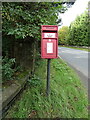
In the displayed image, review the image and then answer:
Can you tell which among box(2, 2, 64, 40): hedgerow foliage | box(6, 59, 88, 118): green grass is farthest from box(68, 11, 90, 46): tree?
box(6, 59, 88, 118): green grass

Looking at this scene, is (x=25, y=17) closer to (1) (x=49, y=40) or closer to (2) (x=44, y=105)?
(1) (x=49, y=40)

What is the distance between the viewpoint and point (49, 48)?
223 centimetres

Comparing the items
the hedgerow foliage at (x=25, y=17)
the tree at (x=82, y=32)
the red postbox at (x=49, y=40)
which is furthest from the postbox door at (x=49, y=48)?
the tree at (x=82, y=32)

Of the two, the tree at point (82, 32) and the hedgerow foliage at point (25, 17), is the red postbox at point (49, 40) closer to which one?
the hedgerow foliage at point (25, 17)

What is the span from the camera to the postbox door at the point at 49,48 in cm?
221

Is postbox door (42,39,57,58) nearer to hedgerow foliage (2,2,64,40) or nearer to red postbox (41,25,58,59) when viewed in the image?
red postbox (41,25,58,59)

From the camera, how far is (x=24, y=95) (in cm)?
229

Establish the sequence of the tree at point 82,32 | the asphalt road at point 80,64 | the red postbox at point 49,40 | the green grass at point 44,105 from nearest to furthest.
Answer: the green grass at point 44,105, the red postbox at point 49,40, the asphalt road at point 80,64, the tree at point 82,32

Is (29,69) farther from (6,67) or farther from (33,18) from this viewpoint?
(33,18)

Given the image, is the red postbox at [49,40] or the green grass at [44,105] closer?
the green grass at [44,105]

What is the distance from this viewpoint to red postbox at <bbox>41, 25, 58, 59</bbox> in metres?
2.17

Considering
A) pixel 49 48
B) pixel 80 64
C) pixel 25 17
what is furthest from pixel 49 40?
pixel 80 64

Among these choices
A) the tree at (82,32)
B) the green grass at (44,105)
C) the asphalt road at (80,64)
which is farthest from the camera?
the tree at (82,32)

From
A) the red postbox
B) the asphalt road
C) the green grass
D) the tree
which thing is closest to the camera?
Result: the green grass
